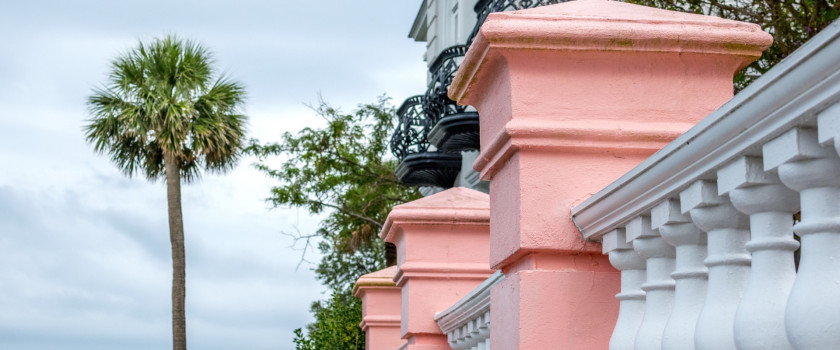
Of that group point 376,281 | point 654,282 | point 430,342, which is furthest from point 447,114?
point 654,282

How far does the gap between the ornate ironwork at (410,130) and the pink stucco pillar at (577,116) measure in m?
10.5

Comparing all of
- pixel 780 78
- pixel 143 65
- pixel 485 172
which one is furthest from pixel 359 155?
pixel 780 78

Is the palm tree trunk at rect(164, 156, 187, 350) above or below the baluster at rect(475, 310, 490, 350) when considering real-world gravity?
above

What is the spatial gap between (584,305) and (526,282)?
0.16 metres

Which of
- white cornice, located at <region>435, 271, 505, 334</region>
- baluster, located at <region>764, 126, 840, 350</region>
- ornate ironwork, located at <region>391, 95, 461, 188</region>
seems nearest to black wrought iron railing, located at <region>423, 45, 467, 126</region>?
ornate ironwork, located at <region>391, 95, 461, 188</region>

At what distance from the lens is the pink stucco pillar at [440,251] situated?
470 cm

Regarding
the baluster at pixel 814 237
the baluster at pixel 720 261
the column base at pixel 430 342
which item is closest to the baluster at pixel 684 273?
the baluster at pixel 720 261

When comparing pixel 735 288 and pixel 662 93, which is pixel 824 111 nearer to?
pixel 735 288

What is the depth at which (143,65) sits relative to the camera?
25062 millimetres

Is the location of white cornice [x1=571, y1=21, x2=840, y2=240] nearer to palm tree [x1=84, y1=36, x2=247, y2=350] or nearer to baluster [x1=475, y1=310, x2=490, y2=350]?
baluster [x1=475, y1=310, x2=490, y2=350]

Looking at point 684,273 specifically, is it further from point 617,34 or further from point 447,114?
point 447,114

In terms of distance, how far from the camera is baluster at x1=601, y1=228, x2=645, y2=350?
2305 mm

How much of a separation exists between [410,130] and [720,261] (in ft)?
39.5

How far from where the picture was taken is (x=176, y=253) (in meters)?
23.4
